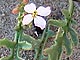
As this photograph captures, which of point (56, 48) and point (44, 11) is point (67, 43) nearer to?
point (56, 48)

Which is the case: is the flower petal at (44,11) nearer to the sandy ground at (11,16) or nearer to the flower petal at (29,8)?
the flower petal at (29,8)

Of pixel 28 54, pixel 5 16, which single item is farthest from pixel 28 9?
pixel 5 16

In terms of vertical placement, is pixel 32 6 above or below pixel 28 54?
above

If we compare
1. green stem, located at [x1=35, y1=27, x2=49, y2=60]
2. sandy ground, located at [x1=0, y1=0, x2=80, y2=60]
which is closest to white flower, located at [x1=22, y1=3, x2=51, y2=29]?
green stem, located at [x1=35, y1=27, x2=49, y2=60]

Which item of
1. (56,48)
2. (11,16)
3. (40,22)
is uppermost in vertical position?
(40,22)

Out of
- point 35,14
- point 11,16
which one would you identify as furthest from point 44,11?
point 11,16

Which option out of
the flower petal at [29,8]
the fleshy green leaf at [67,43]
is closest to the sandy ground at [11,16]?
the fleshy green leaf at [67,43]

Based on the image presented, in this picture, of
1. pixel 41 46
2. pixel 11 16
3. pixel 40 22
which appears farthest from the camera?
pixel 11 16

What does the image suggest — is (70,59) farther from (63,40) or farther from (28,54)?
(63,40)

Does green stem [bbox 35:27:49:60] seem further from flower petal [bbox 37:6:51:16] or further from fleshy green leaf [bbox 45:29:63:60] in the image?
flower petal [bbox 37:6:51:16]

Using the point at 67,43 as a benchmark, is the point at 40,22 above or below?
above

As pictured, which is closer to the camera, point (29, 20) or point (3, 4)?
point (29, 20)
